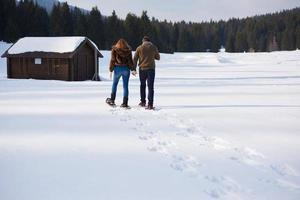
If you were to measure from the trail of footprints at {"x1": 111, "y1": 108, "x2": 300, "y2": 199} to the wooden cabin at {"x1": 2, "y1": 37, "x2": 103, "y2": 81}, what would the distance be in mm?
17895

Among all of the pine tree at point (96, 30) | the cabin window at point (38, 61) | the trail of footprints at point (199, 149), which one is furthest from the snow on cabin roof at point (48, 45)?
the pine tree at point (96, 30)

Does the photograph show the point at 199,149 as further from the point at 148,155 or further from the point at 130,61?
the point at 130,61

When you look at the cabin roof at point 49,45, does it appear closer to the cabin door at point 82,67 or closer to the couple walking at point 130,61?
the cabin door at point 82,67

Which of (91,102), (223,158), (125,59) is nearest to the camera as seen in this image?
(223,158)

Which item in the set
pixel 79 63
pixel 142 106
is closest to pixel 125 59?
pixel 142 106

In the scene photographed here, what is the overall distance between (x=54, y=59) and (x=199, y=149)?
21.7m

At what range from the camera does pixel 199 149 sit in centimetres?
635

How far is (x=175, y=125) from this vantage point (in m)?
8.45

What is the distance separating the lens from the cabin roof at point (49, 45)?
26359mm

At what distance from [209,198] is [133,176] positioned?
1.03 meters

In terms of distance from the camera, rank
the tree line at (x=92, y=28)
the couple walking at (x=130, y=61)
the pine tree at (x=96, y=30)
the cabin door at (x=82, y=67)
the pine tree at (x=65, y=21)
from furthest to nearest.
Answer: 1. the pine tree at (x=96, y=30)
2. the pine tree at (x=65, y=21)
3. the tree line at (x=92, y=28)
4. the cabin door at (x=82, y=67)
5. the couple walking at (x=130, y=61)

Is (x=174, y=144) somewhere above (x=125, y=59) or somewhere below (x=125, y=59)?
below

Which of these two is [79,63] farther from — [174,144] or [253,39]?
[253,39]

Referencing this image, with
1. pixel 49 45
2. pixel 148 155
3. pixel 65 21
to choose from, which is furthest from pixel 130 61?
pixel 65 21
